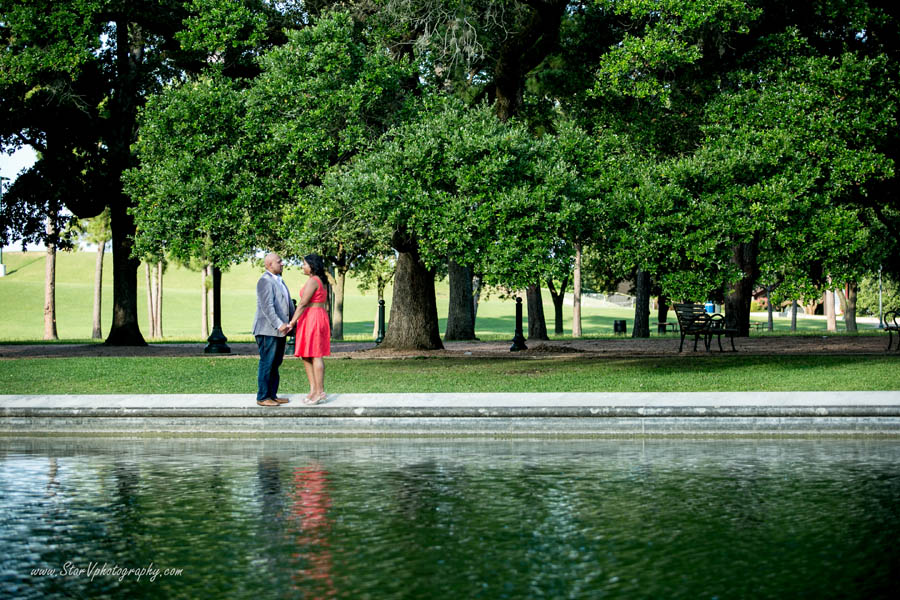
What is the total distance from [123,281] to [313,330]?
22.7 metres

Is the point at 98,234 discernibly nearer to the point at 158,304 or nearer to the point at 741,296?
the point at 158,304

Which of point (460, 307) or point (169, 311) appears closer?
point (460, 307)

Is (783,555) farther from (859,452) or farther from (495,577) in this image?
(859,452)

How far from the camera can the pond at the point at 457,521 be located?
582 centimetres

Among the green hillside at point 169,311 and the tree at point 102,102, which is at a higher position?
the tree at point 102,102

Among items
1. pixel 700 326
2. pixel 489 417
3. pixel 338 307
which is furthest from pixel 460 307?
pixel 489 417

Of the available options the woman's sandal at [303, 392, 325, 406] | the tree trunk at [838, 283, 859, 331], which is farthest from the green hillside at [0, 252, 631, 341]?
the woman's sandal at [303, 392, 325, 406]

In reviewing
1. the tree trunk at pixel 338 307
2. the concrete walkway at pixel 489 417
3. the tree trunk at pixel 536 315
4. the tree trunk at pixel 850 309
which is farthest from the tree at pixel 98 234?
the tree trunk at pixel 850 309

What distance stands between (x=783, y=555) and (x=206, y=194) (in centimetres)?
1924

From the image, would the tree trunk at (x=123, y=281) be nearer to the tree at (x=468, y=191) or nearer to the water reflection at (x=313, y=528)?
the tree at (x=468, y=191)

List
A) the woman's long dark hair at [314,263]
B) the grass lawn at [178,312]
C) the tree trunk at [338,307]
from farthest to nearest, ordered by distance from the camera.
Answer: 1. the grass lawn at [178,312]
2. the tree trunk at [338,307]
3. the woman's long dark hair at [314,263]

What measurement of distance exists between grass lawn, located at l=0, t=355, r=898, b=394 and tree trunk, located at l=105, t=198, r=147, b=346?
8.80m

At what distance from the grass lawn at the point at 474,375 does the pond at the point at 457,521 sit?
5.46 metres

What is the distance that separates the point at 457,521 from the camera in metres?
7.50
